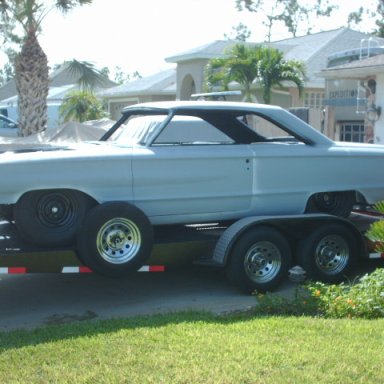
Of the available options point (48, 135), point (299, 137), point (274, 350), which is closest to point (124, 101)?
point (48, 135)

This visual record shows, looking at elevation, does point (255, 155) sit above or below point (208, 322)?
above

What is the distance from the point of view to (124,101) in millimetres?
36500

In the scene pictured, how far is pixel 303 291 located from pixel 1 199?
3.20 metres

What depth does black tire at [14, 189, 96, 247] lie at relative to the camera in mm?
6637

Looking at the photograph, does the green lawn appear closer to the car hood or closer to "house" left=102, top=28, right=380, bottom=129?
the car hood

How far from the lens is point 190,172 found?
7.38 metres

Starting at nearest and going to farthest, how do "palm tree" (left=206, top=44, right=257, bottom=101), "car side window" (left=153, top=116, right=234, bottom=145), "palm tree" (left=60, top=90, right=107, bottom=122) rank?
1. "car side window" (left=153, top=116, right=234, bottom=145)
2. "palm tree" (left=206, top=44, right=257, bottom=101)
3. "palm tree" (left=60, top=90, right=107, bottom=122)

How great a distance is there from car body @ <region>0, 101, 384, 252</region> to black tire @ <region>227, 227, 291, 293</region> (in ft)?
1.34

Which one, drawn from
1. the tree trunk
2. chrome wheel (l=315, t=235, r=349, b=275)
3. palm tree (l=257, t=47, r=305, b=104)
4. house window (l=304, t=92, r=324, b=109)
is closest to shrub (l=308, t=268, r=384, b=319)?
chrome wheel (l=315, t=235, r=349, b=275)

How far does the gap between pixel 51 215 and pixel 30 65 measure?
41.3ft

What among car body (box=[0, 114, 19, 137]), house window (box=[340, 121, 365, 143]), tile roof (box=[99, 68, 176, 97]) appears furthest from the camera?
tile roof (box=[99, 68, 176, 97])

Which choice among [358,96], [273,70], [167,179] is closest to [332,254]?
[167,179]

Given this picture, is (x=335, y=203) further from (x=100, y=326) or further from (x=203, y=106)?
(x=100, y=326)

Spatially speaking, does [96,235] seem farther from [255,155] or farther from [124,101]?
[124,101]
